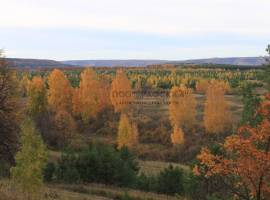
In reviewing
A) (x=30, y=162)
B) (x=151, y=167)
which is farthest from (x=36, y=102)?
(x=30, y=162)

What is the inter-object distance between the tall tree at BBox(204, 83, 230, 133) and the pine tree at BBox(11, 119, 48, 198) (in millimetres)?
65367

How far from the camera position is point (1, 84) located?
1293 inches

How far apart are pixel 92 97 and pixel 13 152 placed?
66.7 meters

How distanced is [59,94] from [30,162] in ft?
248

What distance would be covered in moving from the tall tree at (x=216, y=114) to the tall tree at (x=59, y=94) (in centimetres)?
3046

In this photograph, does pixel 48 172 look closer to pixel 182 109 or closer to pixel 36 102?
pixel 36 102

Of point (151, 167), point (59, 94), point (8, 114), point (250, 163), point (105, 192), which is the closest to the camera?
point (250, 163)

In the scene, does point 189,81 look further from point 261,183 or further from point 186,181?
point 261,183

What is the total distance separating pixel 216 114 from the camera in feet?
285

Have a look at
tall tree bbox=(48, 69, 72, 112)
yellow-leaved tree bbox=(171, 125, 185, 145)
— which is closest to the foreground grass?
yellow-leaved tree bbox=(171, 125, 185, 145)

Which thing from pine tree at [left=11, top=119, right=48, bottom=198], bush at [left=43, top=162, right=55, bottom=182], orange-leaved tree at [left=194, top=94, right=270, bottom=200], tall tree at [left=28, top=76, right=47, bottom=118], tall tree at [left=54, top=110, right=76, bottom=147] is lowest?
tall tree at [left=54, top=110, right=76, bottom=147]

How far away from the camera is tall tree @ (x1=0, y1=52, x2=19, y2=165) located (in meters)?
32.1

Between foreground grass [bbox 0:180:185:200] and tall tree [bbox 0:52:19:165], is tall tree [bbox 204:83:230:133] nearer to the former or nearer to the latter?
foreground grass [bbox 0:180:185:200]

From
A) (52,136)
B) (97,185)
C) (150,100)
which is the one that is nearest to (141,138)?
(52,136)
